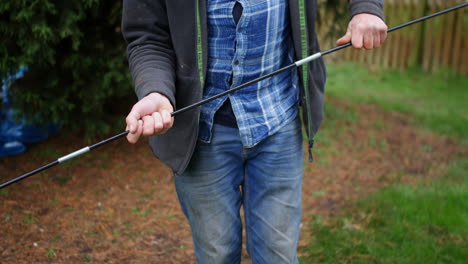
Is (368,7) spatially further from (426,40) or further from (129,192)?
(426,40)

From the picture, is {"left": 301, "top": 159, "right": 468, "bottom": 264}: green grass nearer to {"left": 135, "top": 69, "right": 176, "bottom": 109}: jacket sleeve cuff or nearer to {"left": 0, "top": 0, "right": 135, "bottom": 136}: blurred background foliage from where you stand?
{"left": 135, "top": 69, "right": 176, "bottom": 109}: jacket sleeve cuff

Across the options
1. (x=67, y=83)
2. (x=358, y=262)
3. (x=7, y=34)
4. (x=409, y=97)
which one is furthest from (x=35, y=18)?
(x=409, y=97)

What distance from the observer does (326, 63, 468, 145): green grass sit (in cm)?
634

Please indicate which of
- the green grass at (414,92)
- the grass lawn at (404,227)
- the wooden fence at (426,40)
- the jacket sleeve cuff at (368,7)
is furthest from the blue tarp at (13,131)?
the wooden fence at (426,40)

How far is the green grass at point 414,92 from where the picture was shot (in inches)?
250

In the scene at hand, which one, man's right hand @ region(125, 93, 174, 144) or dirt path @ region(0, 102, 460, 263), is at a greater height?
man's right hand @ region(125, 93, 174, 144)

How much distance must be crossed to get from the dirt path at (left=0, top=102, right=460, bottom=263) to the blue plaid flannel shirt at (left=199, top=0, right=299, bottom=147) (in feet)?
5.21

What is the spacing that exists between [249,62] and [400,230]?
2.14 meters

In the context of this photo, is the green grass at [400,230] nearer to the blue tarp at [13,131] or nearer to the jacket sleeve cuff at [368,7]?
the jacket sleeve cuff at [368,7]

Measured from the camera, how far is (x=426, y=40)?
8.95 m

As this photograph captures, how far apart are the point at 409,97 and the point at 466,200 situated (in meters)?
3.78

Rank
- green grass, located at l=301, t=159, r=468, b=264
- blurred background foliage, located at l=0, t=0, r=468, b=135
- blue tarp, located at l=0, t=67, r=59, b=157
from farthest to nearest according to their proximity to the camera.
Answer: blue tarp, located at l=0, t=67, r=59, b=157 < blurred background foliage, located at l=0, t=0, r=468, b=135 < green grass, located at l=301, t=159, r=468, b=264

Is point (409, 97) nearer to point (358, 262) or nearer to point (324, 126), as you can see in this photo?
point (324, 126)

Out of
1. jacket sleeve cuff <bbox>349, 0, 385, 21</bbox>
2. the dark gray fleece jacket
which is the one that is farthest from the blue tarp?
jacket sleeve cuff <bbox>349, 0, 385, 21</bbox>
